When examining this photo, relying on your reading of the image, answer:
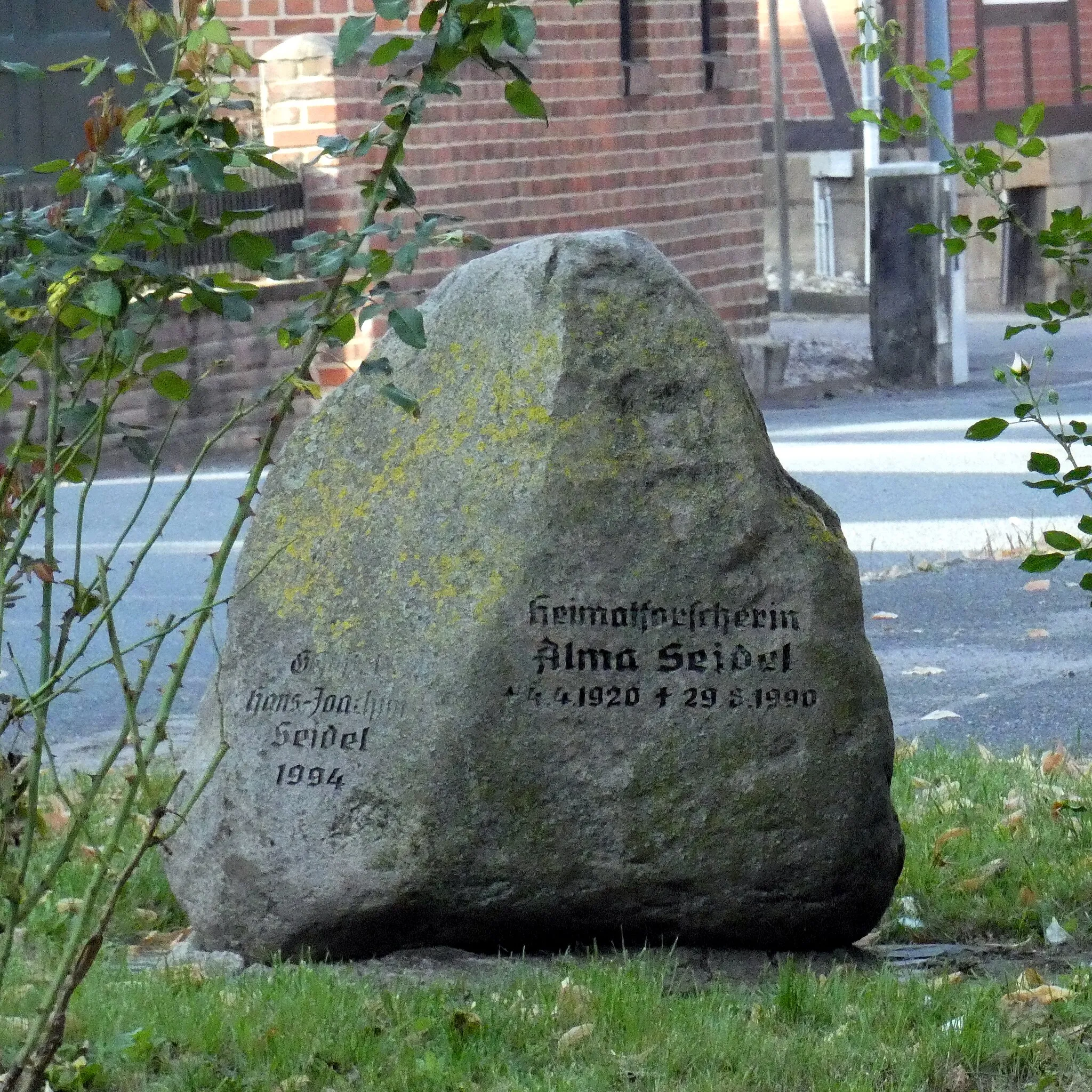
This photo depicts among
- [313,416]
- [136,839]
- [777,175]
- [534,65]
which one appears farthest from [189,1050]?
[777,175]

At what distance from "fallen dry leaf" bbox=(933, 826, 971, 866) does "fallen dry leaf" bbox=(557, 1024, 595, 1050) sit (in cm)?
162

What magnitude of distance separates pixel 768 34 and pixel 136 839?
19585mm

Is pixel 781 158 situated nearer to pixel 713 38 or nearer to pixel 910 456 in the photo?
pixel 713 38

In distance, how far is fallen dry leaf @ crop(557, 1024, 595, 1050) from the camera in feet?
11.3

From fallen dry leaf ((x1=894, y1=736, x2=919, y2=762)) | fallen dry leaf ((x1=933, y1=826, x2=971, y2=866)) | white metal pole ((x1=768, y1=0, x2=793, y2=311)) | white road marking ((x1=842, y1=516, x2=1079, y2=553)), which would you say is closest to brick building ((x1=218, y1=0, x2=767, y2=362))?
white road marking ((x1=842, y1=516, x2=1079, y2=553))

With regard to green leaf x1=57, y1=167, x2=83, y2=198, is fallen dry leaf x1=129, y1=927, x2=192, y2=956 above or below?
below

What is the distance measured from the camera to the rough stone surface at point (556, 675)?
3.84m

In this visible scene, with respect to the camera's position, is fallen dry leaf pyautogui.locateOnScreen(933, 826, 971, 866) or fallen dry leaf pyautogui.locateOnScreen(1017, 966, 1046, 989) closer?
fallen dry leaf pyautogui.locateOnScreen(1017, 966, 1046, 989)

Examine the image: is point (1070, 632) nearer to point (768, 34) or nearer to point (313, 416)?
point (313, 416)

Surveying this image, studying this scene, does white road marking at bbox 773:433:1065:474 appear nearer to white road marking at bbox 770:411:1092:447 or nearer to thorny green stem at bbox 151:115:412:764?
white road marking at bbox 770:411:1092:447

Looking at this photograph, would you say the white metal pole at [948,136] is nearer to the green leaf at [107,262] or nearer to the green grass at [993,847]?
the green grass at [993,847]

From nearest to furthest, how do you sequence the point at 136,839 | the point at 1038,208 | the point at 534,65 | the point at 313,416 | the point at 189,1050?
the point at 189,1050, the point at 313,416, the point at 136,839, the point at 534,65, the point at 1038,208

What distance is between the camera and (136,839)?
522cm

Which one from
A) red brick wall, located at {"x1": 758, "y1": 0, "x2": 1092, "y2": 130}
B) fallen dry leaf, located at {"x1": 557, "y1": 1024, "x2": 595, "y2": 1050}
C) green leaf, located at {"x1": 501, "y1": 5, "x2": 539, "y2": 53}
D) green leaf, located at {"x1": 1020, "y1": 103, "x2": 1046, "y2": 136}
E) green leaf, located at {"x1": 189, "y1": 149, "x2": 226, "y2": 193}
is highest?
red brick wall, located at {"x1": 758, "y1": 0, "x2": 1092, "y2": 130}
